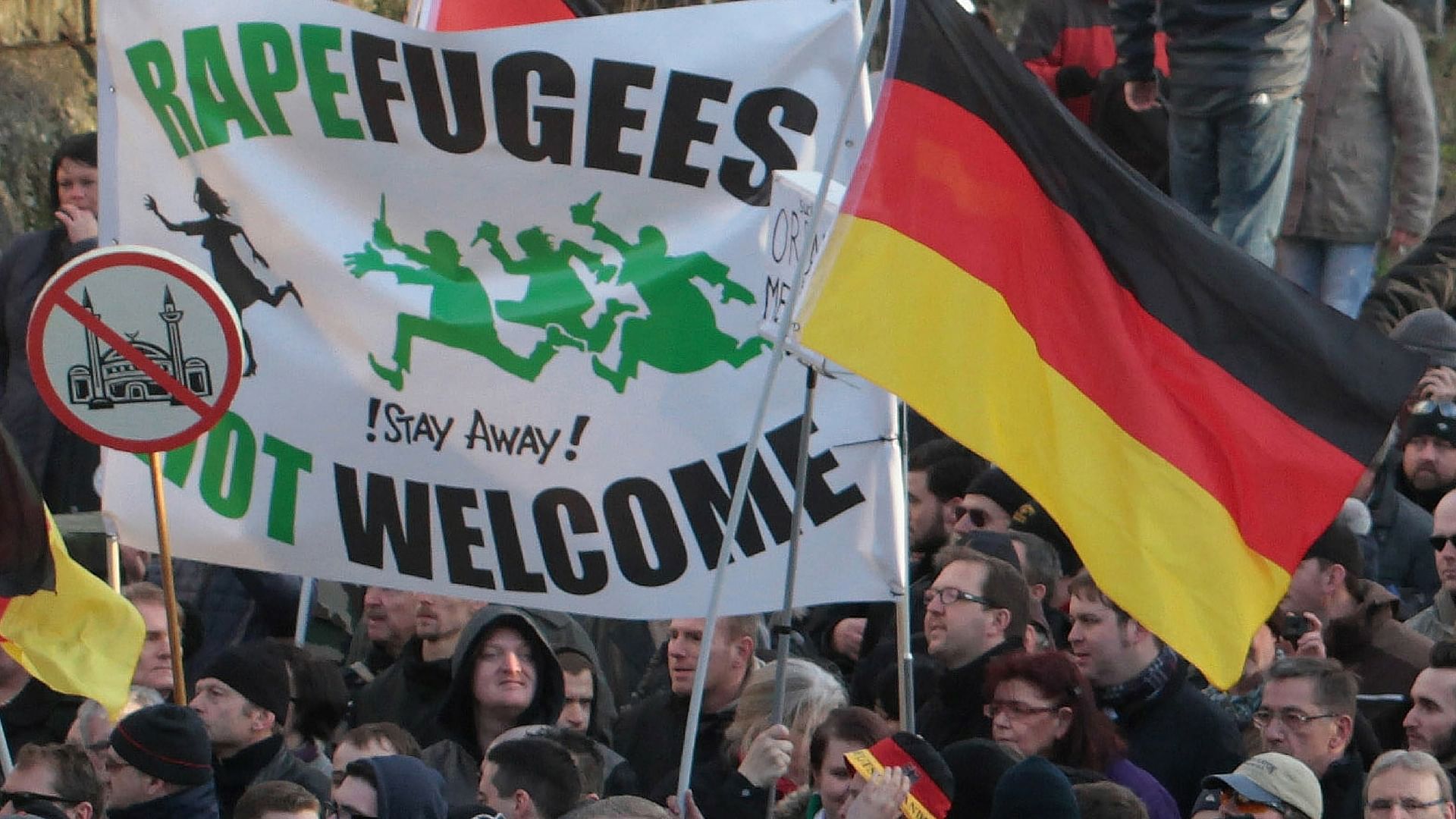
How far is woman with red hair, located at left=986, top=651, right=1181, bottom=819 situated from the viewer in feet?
23.5

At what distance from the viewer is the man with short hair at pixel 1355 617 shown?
826 cm

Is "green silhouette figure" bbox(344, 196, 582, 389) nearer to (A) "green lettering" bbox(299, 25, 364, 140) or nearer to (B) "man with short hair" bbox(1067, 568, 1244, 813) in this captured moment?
(A) "green lettering" bbox(299, 25, 364, 140)

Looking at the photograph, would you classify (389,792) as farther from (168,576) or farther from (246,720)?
(246,720)

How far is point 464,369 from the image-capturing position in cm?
770

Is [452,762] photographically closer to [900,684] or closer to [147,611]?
[147,611]

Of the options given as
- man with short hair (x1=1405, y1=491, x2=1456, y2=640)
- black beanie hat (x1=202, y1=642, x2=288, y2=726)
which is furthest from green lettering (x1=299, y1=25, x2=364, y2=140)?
man with short hair (x1=1405, y1=491, x2=1456, y2=640)

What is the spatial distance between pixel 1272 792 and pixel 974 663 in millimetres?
1367

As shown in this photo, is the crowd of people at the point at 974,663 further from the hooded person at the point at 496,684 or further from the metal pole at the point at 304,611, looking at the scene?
the metal pole at the point at 304,611

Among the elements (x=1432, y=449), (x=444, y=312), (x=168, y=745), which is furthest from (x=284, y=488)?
(x=1432, y=449)

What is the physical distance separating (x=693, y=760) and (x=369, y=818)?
1.35m

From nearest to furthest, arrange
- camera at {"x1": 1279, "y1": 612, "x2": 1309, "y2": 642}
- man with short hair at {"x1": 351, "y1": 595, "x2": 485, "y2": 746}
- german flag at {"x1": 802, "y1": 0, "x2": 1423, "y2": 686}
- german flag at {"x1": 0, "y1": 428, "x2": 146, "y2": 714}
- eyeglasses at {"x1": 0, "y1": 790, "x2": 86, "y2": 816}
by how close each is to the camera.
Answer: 1. german flag at {"x1": 802, "y1": 0, "x2": 1423, "y2": 686}
2. eyeglasses at {"x1": 0, "y1": 790, "x2": 86, "y2": 816}
3. german flag at {"x1": 0, "y1": 428, "x2": 146, "y2": 714}
4. camera at {"x1": 1279, "y1": 612, "x2": 1309, "y2": 642}
5. man with short hair at {"x1": 351, "y1": 595, "x2": 485, "y2": 746}

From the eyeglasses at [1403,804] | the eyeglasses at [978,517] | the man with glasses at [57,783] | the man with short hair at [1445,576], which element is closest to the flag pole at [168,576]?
the man with glasses at [57,783]

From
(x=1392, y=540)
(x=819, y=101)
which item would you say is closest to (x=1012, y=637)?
(x=819, y=101)

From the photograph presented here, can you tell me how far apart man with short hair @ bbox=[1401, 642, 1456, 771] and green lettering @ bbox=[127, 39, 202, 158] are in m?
3.78
